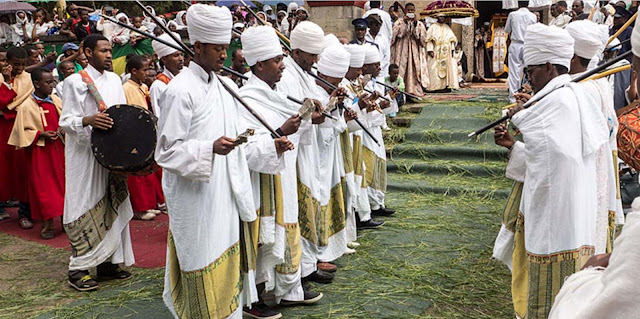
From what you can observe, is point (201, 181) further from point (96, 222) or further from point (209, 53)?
point (96, 222)

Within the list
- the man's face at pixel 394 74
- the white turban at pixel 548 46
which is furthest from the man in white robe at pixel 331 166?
the man's face at pixel 394 74

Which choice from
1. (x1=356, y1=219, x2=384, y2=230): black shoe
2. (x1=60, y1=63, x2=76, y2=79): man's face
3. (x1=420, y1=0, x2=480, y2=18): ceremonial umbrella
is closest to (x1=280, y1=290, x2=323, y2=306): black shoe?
(x1=356, y1=219, x2=384, y2=230): black shoe

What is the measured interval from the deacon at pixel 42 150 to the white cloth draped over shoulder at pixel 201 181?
156 inches

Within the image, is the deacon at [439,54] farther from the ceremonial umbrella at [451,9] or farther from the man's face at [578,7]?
the man's face at [578,7]

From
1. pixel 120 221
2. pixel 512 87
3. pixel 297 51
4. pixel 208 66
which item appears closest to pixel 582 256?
pixel 208 66

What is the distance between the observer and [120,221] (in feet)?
17.9

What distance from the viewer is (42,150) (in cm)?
717

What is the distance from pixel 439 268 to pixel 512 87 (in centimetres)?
784

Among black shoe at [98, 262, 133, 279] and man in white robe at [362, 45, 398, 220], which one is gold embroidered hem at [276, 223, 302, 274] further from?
man in white robe at [362, 45, 398, 220]

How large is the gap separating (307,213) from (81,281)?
2131mm

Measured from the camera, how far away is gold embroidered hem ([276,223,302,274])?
4730 millimetres

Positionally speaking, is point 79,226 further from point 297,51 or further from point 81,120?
point 297,51

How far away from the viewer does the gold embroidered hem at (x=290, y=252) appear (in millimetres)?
4730

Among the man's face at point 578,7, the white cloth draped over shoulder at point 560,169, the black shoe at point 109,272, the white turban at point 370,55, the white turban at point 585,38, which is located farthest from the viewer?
the man's face at point 578,7
